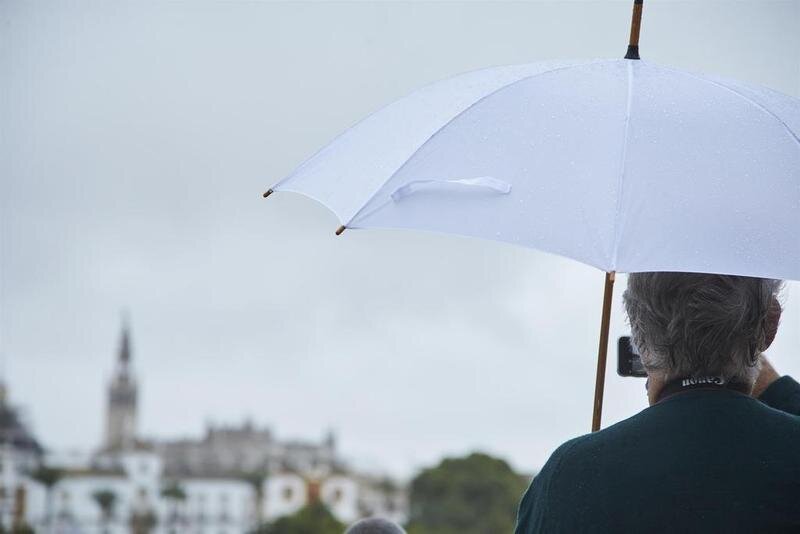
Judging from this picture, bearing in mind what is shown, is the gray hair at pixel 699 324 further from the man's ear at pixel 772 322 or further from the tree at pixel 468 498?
the tree at pixel 468 498

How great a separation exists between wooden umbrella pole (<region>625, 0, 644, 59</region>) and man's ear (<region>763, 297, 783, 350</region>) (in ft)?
2.03

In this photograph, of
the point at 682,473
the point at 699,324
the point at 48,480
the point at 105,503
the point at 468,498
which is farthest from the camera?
the point at 48,480

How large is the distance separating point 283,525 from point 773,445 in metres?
66.5

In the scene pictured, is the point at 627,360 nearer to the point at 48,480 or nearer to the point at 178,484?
the point at 48,480

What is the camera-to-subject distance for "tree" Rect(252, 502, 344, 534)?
208ft

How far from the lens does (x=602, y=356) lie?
2.36m

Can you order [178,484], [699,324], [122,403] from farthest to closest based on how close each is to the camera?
[122,403], [178,484], [699,324]

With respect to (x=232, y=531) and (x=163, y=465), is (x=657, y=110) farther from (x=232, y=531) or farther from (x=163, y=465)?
(x=163, y=465)

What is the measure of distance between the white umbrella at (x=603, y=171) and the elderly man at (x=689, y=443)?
0.17 ft

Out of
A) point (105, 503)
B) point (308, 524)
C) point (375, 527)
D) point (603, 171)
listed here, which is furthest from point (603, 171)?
point (105, 503)

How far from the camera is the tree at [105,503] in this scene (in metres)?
81.6

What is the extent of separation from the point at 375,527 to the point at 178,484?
8663 cm

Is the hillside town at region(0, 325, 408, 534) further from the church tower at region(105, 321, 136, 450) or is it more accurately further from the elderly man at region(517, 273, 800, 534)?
the elderly man at region(517, 273, 800, 534)

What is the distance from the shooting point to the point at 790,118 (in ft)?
7.86
